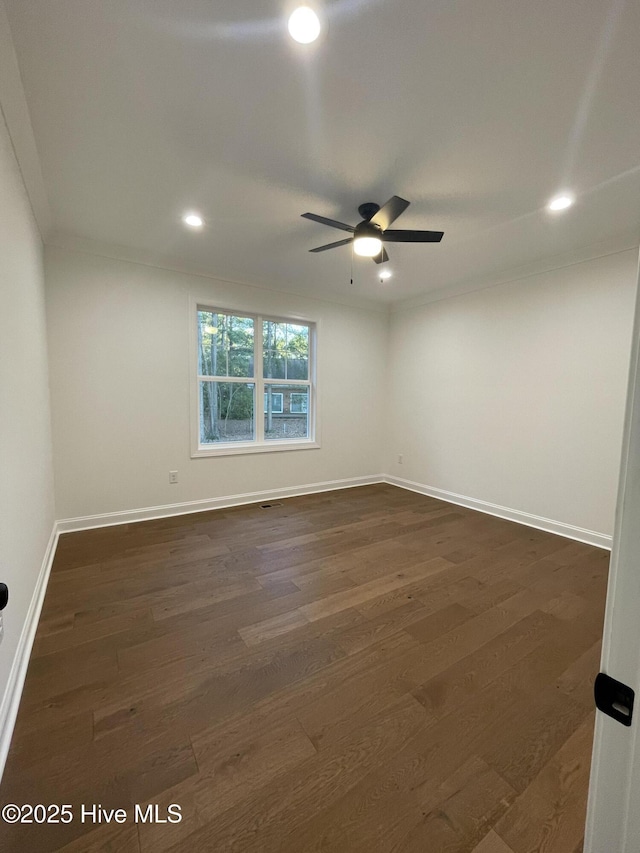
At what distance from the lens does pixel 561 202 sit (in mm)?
2477

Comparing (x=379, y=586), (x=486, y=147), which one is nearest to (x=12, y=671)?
(x=379, y=586)

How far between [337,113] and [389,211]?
0.65 m

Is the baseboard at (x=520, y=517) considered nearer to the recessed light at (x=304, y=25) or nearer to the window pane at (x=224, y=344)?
the window pane at (x=224, y=344)

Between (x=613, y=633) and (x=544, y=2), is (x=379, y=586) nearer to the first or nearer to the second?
(x=613, y=633)

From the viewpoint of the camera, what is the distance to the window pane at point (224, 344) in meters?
4.03

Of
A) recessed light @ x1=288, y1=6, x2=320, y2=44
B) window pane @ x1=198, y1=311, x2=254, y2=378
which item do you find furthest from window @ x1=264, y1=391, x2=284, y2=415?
recessed light @ x1=288, y1=6, x2=320, y2=44

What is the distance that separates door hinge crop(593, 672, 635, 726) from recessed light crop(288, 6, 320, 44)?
206 centimetres

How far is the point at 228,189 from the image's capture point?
238 centimetres

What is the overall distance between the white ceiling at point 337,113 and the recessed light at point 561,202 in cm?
8

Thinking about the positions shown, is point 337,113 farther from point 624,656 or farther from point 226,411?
point 226,411

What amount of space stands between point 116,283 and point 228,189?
1.70 metres

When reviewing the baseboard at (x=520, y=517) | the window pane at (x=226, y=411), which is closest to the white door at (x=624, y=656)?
the baseboard at (x=520, y=517)

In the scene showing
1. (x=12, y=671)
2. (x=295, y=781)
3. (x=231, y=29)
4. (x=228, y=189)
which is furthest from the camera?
(x=228, y=189)

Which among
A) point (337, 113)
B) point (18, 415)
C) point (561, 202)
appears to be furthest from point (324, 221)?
point (18, 415)
